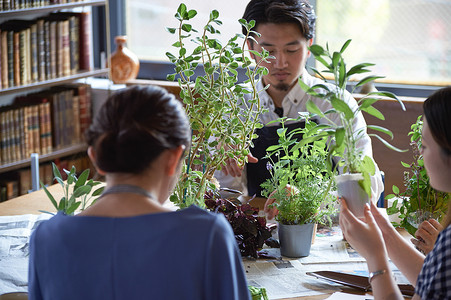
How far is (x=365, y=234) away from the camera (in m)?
1.54

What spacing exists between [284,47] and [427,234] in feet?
3.99

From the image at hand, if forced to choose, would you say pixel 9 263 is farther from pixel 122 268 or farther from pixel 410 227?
pixel 410 227

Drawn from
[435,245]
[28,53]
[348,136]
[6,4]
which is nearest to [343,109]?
[348,136]

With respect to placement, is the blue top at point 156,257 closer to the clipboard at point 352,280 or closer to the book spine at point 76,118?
the clipboard at point 352,280

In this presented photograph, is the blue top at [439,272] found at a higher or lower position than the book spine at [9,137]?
higher

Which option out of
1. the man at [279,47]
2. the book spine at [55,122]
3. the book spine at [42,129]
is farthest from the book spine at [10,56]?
the man at [279,47]

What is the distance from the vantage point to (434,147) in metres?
1.39

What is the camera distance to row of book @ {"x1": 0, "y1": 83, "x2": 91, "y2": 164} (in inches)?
163

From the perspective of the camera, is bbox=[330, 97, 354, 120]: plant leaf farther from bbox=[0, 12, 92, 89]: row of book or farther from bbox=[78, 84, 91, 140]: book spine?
bbox=[78, 84, 91, 140]: book spine

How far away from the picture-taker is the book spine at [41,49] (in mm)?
4266

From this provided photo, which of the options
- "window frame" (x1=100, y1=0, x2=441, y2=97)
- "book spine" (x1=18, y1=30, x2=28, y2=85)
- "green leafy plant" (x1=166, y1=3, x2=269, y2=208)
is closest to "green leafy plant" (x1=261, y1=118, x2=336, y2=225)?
"green leafy plant" (x1=166, y1=3, x2=269, y2=208)

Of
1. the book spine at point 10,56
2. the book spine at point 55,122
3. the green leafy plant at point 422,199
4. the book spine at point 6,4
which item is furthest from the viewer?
the book spine at point 55,122

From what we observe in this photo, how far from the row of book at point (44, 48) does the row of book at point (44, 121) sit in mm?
177

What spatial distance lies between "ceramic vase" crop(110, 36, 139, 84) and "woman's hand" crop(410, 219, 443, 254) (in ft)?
10.8
